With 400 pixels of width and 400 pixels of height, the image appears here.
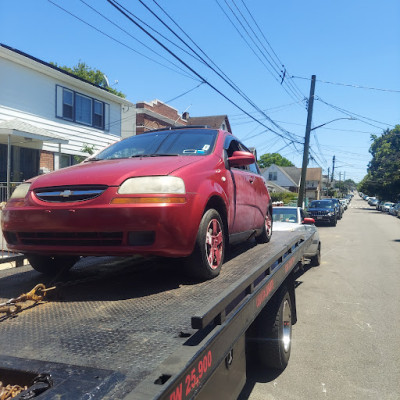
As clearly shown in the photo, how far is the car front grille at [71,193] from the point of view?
2667mm

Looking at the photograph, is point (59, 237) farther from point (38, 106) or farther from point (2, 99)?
point (38, 106)

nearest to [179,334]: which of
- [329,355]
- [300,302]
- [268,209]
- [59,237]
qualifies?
[59,237]

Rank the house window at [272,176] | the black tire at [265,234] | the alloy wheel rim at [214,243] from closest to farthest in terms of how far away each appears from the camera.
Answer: the alloy wheel rim at [214,243] → the black tire at [265,234] → the house window at [272,176]

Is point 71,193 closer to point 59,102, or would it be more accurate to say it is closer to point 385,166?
point 59,102

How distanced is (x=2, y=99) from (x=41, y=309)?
40.2 ft

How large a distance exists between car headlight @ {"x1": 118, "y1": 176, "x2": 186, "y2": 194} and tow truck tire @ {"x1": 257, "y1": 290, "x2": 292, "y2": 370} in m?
1.50

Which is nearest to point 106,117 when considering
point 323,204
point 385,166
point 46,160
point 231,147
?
point 46,160

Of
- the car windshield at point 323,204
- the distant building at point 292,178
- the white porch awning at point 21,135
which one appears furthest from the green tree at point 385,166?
the white porch awning at point 21,135

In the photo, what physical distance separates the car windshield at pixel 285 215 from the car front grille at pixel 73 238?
8.66 metres

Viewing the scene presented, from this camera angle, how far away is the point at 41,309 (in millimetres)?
2348

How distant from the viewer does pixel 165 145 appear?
12.2 ft

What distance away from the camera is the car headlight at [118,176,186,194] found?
2649mm

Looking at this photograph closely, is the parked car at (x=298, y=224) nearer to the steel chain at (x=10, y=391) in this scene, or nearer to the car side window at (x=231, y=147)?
the car side window at (x=231, y=147)

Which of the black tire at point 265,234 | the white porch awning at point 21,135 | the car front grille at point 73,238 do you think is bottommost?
the black tire at point 265,234
